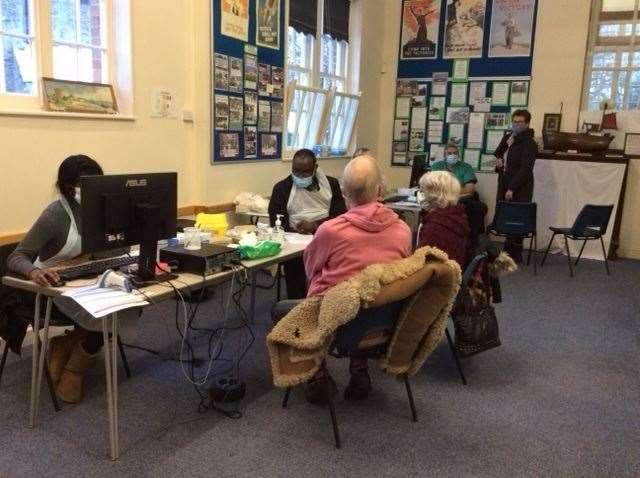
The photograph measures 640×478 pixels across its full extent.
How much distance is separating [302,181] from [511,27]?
13.0ft

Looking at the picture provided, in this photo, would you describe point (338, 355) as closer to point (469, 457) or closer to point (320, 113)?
point (469, 457)

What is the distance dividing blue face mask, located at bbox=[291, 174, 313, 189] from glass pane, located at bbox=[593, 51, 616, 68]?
4108 millimetres

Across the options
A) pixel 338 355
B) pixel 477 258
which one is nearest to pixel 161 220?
pixel 338 355

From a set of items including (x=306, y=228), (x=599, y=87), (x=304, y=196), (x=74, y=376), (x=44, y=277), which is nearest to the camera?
(x=44, y=277)

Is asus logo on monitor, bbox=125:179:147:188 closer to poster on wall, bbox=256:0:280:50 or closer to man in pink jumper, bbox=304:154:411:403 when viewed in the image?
man in pink jumper, bbox=304:154:411:403

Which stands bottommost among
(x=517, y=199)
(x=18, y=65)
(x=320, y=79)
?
(x=517, y=199)

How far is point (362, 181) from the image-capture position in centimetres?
233

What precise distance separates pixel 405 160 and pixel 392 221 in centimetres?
517

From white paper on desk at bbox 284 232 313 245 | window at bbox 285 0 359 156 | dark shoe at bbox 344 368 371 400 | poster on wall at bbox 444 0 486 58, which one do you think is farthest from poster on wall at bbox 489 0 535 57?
→ dark shoe at bbox 344 368 371 400

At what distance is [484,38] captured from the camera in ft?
21.9

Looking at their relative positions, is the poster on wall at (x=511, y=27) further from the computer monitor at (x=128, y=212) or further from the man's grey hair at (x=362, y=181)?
the computer monitor at (x=128, y=212)

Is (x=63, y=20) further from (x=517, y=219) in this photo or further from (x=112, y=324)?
(x=517, y=219)

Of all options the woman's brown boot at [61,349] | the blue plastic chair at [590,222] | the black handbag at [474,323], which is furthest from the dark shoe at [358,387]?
the blue plastic chair at [590,222]

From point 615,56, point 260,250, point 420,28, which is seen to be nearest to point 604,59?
point 615,56
